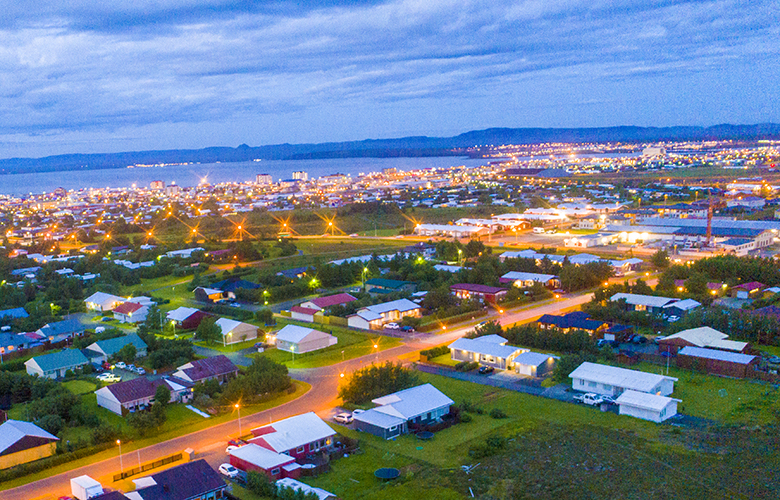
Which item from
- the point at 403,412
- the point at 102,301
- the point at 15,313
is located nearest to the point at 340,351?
the point at 403,412

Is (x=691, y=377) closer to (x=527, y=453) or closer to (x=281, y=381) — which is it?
(x=527, y=453)

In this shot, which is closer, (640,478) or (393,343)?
(640,478)

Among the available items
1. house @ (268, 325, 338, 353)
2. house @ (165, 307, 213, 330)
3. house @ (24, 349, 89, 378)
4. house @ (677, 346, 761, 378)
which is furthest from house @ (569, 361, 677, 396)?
house @ (24, 349, 89, 378)

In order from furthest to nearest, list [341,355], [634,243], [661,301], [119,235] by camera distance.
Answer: [119,235]
[634,243]
[661,301]
[341,355]

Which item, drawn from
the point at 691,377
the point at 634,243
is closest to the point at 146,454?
the point at 691,377

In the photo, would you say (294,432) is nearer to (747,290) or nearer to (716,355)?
(716,355)

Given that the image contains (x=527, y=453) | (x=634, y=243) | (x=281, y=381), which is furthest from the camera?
(x=634, y=243)
